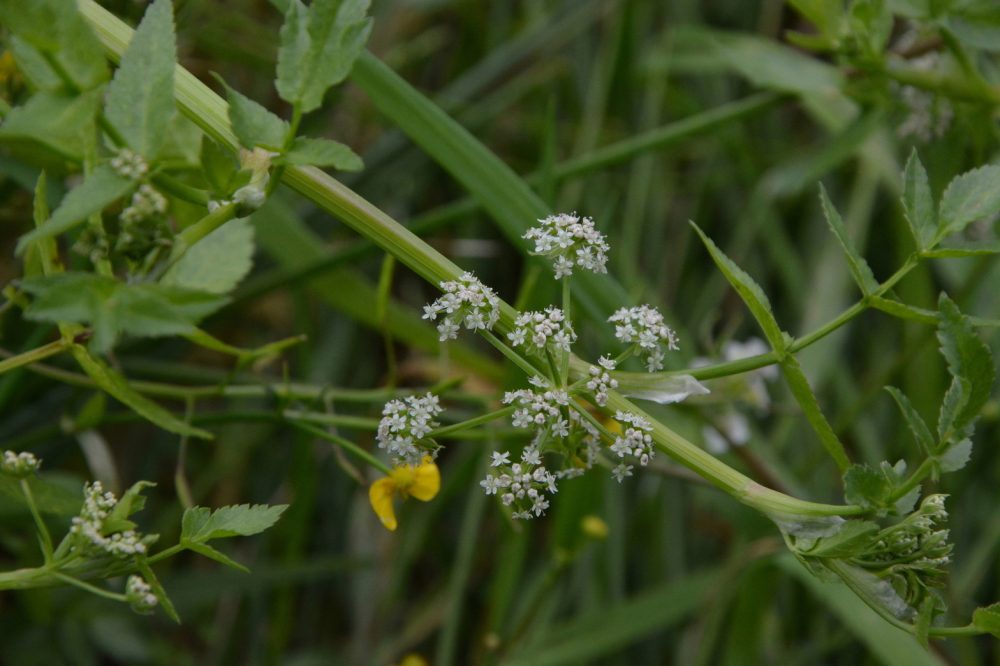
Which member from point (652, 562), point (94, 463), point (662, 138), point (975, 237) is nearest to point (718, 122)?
point (662, 138)

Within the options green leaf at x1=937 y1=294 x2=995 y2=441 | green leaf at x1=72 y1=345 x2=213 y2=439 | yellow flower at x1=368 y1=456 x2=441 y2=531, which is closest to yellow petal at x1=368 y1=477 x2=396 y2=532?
yellow flower at x1=368 y1=456 x2=441 y2=531

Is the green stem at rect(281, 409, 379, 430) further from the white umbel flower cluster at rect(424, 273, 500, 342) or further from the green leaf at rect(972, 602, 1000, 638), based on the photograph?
the green leaf at rect(972, 602, 1000, 638)

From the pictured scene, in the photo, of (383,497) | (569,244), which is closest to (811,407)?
(569,244)

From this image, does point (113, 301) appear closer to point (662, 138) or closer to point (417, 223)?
point (417, 223)

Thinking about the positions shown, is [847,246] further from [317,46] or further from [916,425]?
[317,46]

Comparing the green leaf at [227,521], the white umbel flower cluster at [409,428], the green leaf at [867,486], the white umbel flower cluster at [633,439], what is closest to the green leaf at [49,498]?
the green leaf at [227,521]

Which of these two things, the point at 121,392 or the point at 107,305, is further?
the point at 121,392
